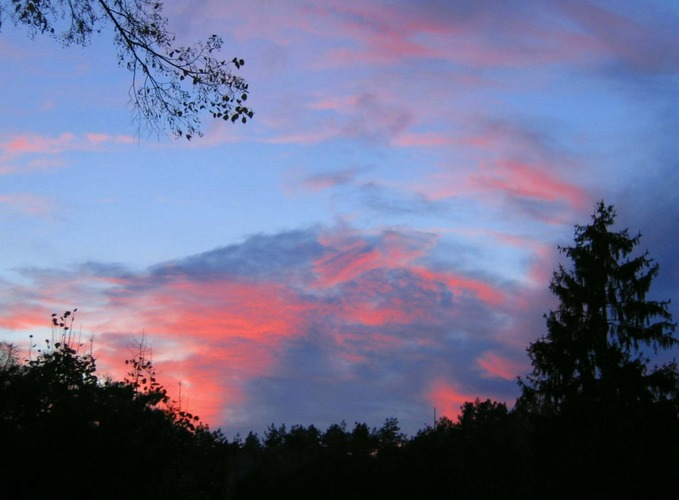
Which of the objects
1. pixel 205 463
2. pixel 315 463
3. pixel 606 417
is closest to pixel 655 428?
pixel 606 417

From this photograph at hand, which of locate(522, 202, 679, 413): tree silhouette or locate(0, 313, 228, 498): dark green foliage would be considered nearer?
locate(0, 313, 228, 498): dark green foliage

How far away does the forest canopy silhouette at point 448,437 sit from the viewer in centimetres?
1870

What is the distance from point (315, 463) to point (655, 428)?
28.3 metres

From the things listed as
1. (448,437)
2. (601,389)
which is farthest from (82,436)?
(448,437)

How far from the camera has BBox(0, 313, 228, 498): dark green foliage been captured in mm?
17672

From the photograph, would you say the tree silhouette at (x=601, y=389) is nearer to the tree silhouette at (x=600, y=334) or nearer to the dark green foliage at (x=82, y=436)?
the tree silhouette at (x=600, y=334)

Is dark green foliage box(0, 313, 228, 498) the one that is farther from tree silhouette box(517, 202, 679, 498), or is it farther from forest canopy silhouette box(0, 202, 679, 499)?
tree silhouette box(517, 202, 679, 498)

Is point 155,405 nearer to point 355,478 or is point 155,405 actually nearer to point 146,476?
point 146,476

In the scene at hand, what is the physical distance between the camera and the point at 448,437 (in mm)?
44500

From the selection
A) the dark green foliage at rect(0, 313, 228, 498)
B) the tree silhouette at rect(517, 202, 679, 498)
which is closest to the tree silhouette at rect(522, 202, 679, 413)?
the tree silhouette at rect(517, 202, 679, 498)

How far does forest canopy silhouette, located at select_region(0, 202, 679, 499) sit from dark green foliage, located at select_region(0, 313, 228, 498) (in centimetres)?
3

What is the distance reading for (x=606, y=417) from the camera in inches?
1048

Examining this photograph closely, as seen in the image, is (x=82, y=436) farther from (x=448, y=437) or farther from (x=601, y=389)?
(x=448, y=437)

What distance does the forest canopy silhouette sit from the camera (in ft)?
61.4
